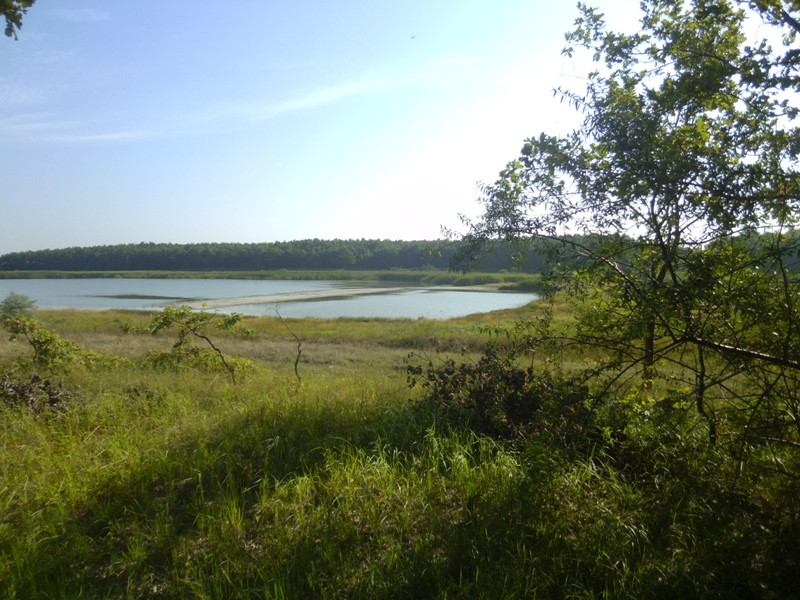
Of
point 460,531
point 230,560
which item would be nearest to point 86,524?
point 230,560

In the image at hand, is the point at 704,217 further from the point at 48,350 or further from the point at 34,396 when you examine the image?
the point at 48,350

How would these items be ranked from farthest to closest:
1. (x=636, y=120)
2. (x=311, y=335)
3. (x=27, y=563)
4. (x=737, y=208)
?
(x=311, y=335) < (x=636, y=120) < (x=737, y=208) < (x=27, y=563)

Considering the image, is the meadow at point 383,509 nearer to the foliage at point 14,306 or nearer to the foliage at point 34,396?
the foliage at point 34,396

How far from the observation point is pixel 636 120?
3602 mm

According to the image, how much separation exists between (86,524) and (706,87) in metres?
4.78

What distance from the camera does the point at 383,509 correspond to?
3.61 meters

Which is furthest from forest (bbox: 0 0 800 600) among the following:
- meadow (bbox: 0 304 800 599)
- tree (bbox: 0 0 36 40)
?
tree (bbox: 0 0 36 40)

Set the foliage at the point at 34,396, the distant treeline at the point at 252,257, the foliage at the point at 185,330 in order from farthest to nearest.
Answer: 1. the distant treeline at the point at 252,257
2. the foliage at the point at 185,330
3. the foliage at the point at 34,396

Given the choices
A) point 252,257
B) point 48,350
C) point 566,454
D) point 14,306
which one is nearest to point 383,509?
point 566,454

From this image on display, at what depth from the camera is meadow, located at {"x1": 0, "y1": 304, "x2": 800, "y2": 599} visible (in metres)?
2.94

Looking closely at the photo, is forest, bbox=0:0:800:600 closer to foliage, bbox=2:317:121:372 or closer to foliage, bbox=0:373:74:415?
foliage, bbox=0:373:74:415

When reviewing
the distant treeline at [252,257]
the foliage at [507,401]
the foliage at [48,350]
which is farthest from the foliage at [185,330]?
the distant treeline at [252,257]

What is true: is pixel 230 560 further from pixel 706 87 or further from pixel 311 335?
pixel 311 335

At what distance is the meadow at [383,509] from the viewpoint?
294cm
